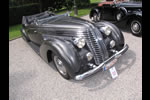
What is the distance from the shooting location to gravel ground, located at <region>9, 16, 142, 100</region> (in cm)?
258

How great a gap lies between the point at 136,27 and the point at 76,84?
3619mm

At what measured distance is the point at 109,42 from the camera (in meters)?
3.20

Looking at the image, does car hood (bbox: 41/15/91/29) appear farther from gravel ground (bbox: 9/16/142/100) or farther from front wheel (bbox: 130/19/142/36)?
front wheel (bbox: 130/19/142/36)

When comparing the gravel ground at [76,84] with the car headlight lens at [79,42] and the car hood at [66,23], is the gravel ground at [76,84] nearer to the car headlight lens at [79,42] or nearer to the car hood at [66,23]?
the car headlight lens at [79,42]

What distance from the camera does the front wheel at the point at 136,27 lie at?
4877 mm

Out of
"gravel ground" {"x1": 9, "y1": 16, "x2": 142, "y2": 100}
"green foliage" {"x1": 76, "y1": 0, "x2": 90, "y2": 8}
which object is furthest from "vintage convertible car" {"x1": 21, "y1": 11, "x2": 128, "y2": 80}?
"green foliage" {"x1": 76, "y1": 0, "x2": 90, "y2": 8}

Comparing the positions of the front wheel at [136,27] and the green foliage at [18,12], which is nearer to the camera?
the front wheel at [136,27]

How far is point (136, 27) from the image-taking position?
499 cm

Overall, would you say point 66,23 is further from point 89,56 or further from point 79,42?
point 89,56

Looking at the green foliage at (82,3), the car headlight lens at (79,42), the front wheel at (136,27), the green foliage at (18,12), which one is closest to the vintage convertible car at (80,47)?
the car headlight lens at (79,42)

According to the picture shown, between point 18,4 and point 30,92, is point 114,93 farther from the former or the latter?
point 18,4

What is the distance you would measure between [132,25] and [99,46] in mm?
3048
